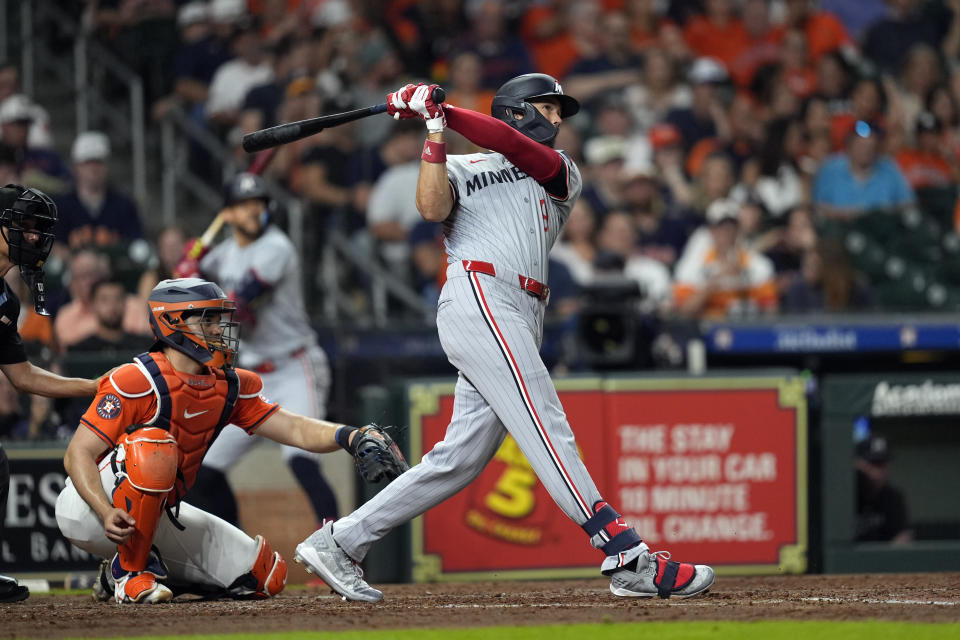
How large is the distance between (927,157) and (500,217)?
7208 millimetres

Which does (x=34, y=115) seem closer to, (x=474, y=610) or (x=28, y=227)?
(x=28, y=227)

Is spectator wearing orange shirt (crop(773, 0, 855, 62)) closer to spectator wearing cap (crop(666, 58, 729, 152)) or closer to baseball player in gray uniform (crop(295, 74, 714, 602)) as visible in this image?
spectator wearing cap (crop(666, 58, 729, 152))

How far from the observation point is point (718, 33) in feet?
40.0

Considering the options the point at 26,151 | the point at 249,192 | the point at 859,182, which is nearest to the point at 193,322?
the point at 249,192

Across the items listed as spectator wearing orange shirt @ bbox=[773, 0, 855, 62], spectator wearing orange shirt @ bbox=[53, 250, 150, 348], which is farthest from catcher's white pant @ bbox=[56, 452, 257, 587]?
spectator wearing orange shirt @ bbox=[773, 0, 855, 62]

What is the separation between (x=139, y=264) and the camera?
346 inches

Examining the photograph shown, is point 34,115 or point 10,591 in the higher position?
point 34,115

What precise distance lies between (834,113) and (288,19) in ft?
14.6

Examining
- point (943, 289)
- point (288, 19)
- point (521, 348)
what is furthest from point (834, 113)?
point (521, 348)

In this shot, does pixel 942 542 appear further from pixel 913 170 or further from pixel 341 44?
pixel 341 44

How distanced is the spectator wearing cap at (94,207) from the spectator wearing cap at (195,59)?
5.05ft

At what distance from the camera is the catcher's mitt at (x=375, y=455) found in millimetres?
4793

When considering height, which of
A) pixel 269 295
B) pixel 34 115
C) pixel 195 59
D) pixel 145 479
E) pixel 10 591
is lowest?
pixel 10 591

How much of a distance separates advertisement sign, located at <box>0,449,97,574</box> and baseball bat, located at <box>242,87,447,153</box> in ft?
8.00
